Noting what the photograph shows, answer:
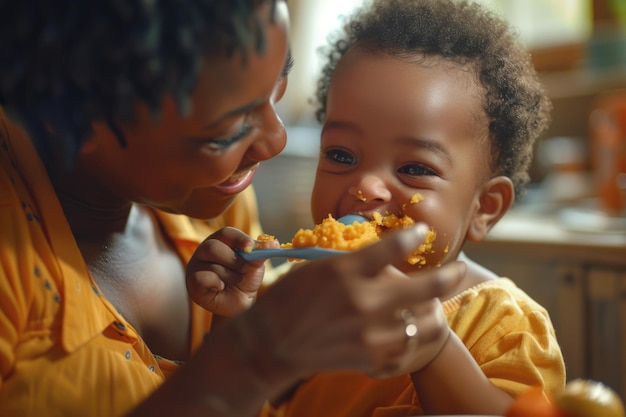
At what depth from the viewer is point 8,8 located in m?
0.61

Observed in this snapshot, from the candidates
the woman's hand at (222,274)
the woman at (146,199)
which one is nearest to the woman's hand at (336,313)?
the woman at (146,199)

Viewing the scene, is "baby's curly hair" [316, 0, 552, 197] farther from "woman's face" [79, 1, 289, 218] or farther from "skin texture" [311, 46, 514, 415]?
"woman's face" [79, 1, 289, 218]

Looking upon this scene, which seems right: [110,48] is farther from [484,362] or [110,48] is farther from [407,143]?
[484,362]

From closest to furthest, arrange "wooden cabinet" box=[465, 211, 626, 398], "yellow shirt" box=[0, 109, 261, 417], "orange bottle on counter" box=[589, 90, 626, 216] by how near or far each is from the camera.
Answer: "yellow shirt" box=[0, 109, 261, 417], "wooden cabinet" box=[465, 211, 626, 398], "orange bottle on counter" box=[589, 90, 626, 216]

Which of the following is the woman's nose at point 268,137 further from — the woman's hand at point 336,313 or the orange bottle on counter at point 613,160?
the orange bottle on counter at point 613,160

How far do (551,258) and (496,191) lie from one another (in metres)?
0.64

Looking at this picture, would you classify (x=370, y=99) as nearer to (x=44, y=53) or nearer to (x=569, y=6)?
(x=44, y=53)

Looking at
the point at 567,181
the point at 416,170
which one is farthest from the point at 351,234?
the point at 567,181

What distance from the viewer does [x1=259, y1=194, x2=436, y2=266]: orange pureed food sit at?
0.77 m

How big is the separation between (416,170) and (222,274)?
12.2 inches

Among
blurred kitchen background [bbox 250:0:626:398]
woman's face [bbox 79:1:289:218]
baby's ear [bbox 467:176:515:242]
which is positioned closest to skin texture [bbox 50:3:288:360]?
woman's face [bbox 79:1:289:218]

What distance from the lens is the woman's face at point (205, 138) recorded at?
24.8 inches

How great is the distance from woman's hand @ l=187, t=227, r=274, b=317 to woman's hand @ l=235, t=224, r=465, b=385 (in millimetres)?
290

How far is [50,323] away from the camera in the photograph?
72 centimetres
